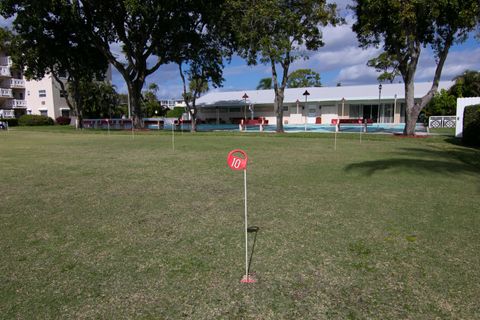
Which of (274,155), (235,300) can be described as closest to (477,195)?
(235,300)

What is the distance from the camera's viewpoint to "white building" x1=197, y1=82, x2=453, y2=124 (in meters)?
38.6

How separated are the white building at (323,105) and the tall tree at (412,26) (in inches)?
486

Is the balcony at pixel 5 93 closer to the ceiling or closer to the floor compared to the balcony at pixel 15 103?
closer to the ceiling

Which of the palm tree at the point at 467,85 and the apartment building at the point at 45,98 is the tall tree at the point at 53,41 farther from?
the palm tree at the point at 467,85

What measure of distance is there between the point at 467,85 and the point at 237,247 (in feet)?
127

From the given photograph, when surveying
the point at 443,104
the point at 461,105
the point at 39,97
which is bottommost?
the point at 461,105

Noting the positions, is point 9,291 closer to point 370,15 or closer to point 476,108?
point 476,108

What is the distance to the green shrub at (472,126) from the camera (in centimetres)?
1642

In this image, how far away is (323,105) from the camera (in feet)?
138

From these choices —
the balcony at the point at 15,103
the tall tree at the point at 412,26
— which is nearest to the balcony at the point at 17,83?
the balcony at the point at 15,103

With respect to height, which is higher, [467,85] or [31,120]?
[467,85]

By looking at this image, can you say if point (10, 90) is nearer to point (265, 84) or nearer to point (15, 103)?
point (15, 103)

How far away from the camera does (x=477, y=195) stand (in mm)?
7094

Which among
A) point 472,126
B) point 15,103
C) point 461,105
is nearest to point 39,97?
point 15,103
